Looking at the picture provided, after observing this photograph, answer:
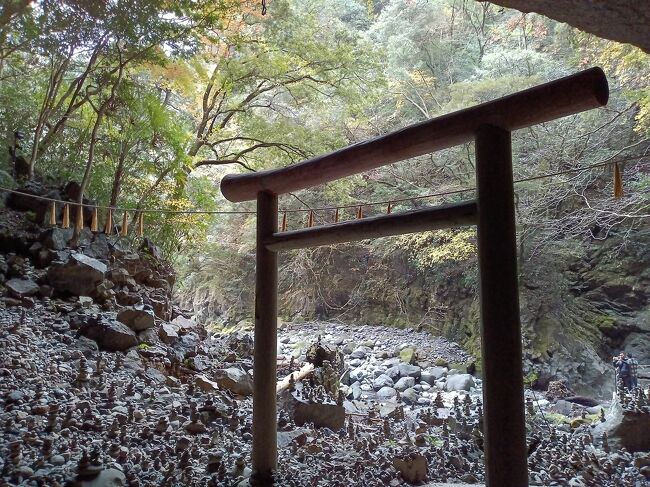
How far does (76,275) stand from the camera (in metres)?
5.12

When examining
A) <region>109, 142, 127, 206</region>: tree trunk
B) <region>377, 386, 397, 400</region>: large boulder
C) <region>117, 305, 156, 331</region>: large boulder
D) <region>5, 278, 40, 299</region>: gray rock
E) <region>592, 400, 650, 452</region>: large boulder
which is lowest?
<region>377, 386, 397, 400</region>: large boulder

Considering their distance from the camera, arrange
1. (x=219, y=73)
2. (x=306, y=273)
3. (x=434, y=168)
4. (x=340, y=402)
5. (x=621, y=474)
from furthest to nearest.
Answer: (x=306, y=273), (x=434, y=168), (x=219, y=73), (x=340, y=402), (x=621, y=474)

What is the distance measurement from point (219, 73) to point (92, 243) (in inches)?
154

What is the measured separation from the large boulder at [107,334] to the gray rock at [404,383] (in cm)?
415

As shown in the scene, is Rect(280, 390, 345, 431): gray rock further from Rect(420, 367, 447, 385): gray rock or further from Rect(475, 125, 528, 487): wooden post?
Rect(420, 367, 447, 385): gray rock

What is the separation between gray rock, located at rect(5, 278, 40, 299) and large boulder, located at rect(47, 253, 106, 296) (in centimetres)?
19

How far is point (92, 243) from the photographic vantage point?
19.4ft

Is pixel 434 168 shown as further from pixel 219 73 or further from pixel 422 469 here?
pixel 422 469

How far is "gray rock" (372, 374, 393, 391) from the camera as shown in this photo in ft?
23.1

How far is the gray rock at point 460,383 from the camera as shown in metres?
6.86

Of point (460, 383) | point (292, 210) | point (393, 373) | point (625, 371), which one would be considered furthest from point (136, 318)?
point (625, 371)

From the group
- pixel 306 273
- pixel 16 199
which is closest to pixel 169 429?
pixel 16 199

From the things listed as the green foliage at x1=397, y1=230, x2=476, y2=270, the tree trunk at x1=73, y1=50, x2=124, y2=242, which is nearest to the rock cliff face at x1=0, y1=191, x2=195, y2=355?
the tree trunk at x1=73, y1=50, x2=124, y2=242

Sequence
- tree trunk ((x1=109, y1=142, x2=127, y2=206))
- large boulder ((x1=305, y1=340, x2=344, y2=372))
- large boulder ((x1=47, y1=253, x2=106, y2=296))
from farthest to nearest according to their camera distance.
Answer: tree trunk ((x1=109, y1=142, x2=127, y2=206)) < large boulder ((x1=305, y1=340, x2=344, y2=372)) < large boulder ((x1=47, y1=253, x2=106, y2=296))
